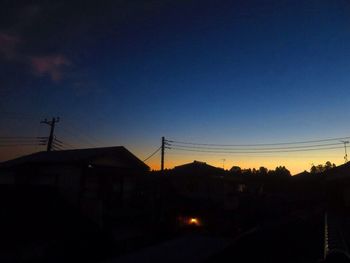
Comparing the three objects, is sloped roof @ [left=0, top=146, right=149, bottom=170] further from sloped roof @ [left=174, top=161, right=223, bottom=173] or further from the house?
sloped roof @ [left=174, top=161, right=223, bottom=173]

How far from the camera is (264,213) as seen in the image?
96.8 feet

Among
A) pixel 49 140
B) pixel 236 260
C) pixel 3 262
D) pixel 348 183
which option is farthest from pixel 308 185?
pixel 3 262

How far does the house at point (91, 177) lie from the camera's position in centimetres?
2041

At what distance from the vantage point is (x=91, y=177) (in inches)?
848

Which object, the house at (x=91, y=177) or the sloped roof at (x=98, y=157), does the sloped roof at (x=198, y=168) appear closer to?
the house at (x=91, y=177)

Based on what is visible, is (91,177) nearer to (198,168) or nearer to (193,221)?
(193,221)

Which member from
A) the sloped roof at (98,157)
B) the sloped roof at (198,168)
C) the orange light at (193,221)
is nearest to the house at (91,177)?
the sloped roof at (98,157)

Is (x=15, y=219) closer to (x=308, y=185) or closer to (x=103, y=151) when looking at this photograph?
(x=103, y=151)

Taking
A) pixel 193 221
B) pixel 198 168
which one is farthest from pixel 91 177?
pixel 198 168

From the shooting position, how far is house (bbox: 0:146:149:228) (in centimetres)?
2041

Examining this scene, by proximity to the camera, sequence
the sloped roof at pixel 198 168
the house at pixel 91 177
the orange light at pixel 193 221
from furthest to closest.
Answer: the sloped roof at pixel 198 168 → the orange light at pixel 193 221 → the house at pixel 91 177

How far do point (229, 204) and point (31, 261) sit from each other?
20959mm

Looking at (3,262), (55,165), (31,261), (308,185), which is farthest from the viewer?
(308,185)

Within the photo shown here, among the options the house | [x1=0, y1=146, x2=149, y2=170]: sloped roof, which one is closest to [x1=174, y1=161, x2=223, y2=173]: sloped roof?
the house
